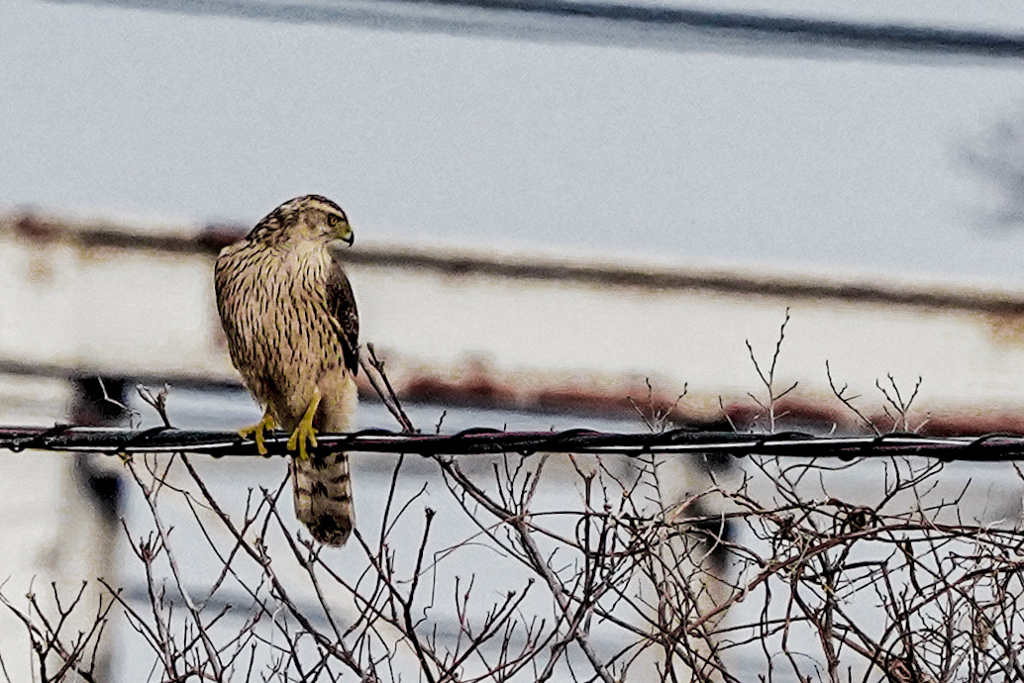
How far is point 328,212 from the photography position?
299 inches

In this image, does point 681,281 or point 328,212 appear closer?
point 328,212

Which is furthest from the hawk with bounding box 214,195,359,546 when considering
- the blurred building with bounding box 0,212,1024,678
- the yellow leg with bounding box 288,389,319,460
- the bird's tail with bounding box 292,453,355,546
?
the blurred building with bounding box 0,212,1024,678

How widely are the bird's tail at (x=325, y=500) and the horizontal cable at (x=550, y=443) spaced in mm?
2049

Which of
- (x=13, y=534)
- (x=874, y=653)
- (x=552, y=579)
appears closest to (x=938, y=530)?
(x=874, y=653)

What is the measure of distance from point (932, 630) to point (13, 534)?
5.10 metres

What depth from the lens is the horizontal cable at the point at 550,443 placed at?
4359 millimetres

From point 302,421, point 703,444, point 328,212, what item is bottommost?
point 703,444

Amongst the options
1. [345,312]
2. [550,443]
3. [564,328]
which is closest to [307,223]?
[345,312]

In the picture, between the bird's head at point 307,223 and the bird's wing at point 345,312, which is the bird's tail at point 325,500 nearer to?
the bird's wing at point 345,312

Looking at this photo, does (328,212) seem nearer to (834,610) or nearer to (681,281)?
(681,281)

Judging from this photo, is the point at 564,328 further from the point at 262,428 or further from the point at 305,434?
the point at 305,434

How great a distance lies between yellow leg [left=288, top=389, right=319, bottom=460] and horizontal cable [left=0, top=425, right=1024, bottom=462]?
0.27 m

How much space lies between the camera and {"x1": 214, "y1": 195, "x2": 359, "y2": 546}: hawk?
285 inches

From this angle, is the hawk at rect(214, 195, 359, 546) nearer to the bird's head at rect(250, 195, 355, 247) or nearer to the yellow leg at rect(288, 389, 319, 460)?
the bird's head at rect(250, 195, 355, 247)
